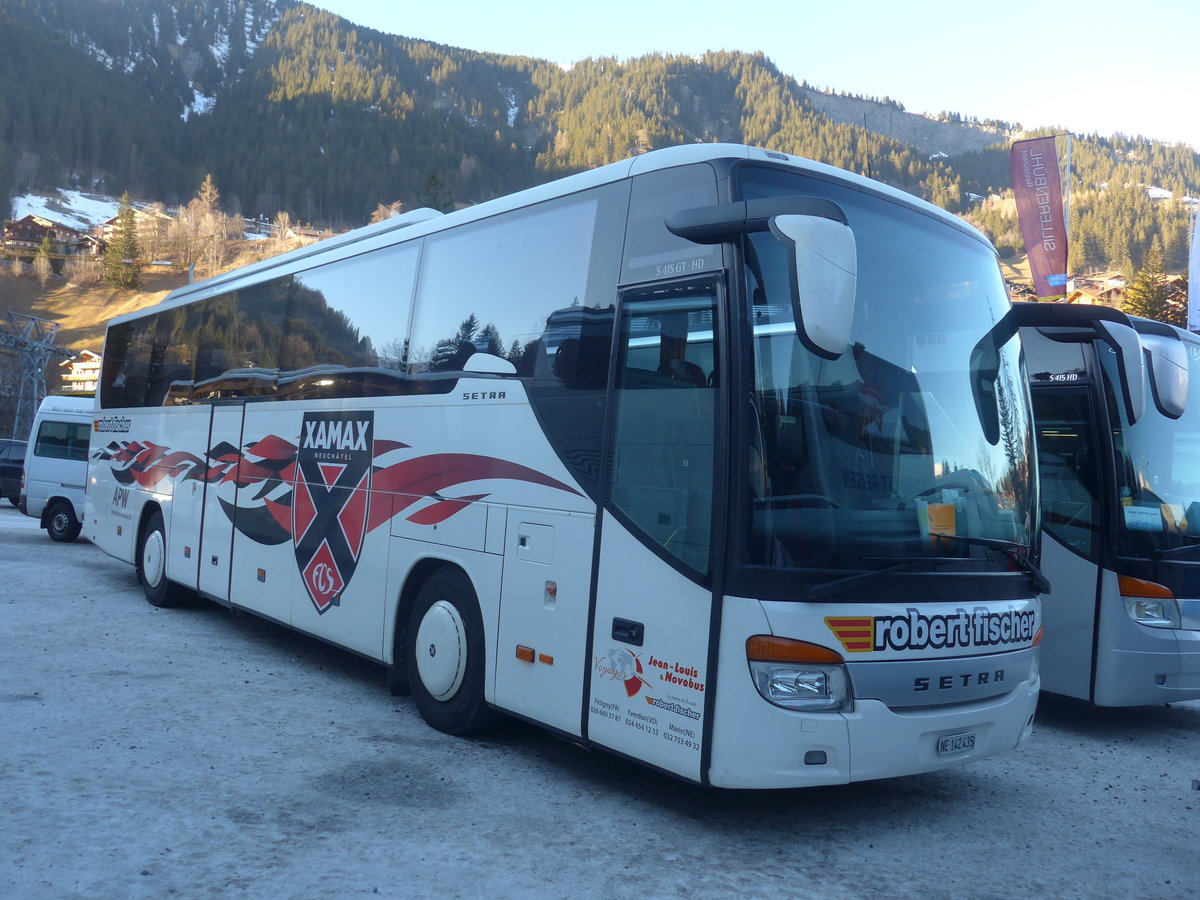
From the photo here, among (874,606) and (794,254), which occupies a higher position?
(794,254)

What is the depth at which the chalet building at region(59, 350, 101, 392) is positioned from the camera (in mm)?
74181

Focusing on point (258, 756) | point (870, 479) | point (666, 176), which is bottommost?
point (258, 756)

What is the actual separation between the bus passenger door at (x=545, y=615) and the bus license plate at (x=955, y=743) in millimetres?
1806

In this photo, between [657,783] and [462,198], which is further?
[462,198]

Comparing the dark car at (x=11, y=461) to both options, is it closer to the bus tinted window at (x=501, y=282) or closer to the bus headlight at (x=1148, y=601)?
the bus tinted window at (x=501, y=282)

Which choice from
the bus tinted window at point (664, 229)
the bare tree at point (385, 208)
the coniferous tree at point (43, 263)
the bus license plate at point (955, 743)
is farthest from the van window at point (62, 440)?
the bare tree at point (385, 208)

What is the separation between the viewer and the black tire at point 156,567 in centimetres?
1125

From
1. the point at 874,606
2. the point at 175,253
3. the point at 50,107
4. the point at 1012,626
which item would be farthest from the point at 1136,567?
the point at 50,107

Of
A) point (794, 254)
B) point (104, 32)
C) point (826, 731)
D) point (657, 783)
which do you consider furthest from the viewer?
point (104, 32)

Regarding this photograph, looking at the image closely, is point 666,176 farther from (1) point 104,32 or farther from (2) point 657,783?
(1) point 104,32

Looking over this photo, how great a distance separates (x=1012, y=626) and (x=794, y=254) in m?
2.47

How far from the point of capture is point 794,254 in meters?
4.17

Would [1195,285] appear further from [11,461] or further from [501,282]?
[11,461]

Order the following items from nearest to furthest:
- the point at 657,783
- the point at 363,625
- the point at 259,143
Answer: the point at 657,783 < the point at 363,625 < the point at 259,143
